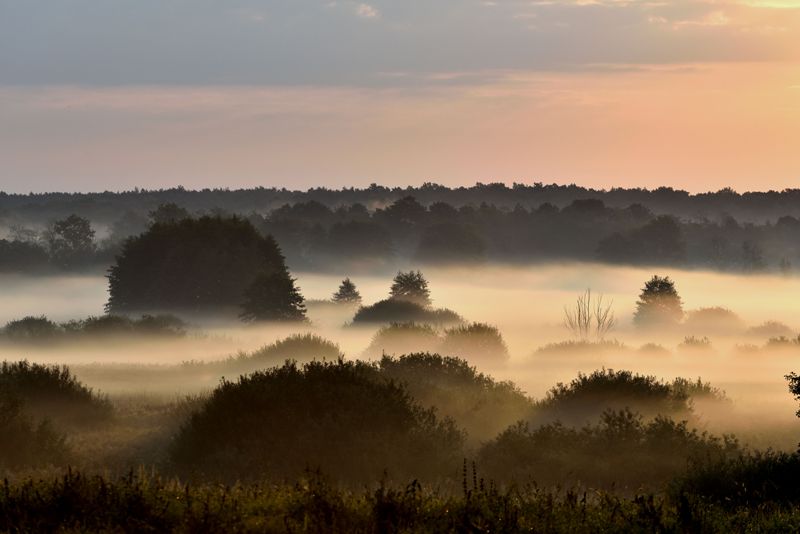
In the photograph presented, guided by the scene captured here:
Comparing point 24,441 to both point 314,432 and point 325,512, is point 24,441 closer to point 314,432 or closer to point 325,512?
point 314,432

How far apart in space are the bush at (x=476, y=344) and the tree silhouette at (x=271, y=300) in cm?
1179

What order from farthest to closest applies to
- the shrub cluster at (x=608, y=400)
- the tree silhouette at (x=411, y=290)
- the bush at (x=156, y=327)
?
the tree silhouette at (x=411, y=290) → the bush at (x=156, y=327) → the shrub cluster at (x=608, y=400)

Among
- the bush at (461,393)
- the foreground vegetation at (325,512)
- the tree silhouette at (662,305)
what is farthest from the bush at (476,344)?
the foreground vegetation at (325,512)

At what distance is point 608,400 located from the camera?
26828mm

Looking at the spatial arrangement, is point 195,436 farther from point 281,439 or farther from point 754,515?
point 754,515

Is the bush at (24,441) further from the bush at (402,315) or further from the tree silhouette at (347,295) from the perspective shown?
the tree silhouette at (347,295)

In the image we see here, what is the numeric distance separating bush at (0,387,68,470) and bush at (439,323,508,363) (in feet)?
101

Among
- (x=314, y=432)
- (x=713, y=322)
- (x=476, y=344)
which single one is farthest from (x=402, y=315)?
(x=314, y=432)

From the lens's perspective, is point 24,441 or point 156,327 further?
point 156,327

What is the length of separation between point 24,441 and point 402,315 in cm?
5158

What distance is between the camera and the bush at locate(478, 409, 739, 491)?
68.6 ft

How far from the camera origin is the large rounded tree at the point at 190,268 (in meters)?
64.5

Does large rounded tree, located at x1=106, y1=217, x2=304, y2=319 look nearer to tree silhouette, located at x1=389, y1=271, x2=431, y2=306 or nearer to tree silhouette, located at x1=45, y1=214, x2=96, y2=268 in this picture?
tree silhouette, located at x1=389, y1=271, x2=431, y2=306

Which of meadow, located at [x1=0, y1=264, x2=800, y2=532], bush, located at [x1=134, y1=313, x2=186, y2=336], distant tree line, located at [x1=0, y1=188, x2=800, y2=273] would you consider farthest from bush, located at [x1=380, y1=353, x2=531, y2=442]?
distant tree line, located at [x1=0, y1=188, x2=800, y2=273]
